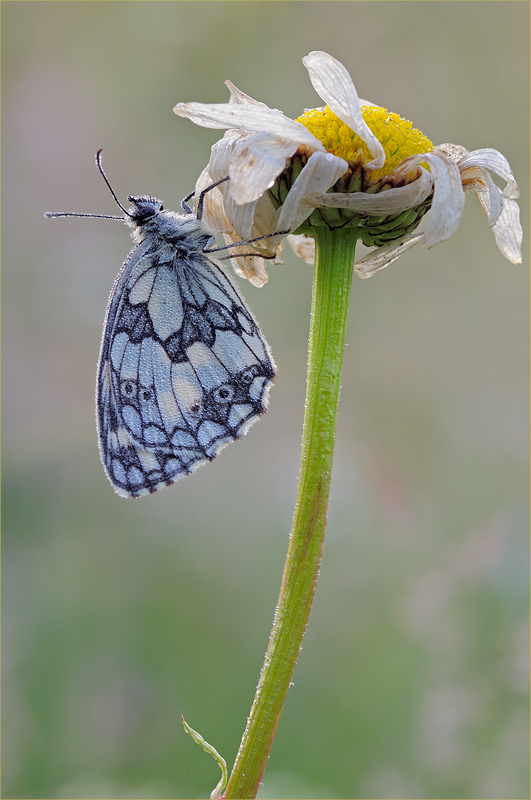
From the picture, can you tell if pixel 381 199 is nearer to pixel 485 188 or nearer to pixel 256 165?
pixel 256 165

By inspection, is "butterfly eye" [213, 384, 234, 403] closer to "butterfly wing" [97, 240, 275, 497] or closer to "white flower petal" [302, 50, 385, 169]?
"butterfly wing" [97, 240, 275, 497]

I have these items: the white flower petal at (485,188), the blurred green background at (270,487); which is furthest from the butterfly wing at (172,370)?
the blurred green background at (270,487)

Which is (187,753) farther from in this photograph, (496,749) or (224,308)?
(224,308)

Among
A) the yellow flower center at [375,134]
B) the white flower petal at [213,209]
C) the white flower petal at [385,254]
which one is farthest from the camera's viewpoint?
the white flower petal at [213,209]

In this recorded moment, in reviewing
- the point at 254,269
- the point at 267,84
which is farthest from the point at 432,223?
the point at 267,84

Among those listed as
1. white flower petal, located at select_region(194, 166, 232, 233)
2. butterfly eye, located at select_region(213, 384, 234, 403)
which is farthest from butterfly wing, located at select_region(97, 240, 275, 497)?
white flower petal, located at select_region(194, 166, 232, 233)

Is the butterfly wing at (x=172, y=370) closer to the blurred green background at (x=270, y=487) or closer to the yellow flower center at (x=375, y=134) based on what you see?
the yellow flower center at (x=375, y=134)
